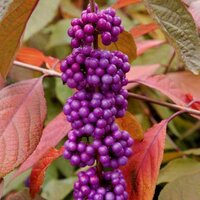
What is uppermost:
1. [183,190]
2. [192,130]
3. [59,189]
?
[183,190]

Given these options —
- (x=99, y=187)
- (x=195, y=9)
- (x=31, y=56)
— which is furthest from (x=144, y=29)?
(x=99, y=187)

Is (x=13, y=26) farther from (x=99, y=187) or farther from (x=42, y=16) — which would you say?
(x=42, y=16)

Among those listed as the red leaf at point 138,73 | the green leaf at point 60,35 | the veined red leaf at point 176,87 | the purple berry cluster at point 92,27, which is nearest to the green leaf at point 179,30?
the purple berry cluster at point 92,27

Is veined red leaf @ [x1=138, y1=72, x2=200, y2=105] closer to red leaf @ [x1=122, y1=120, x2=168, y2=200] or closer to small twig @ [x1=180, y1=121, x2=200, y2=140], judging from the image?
red leaf @ [x1=122, y1=120, x2=168, y2=200]

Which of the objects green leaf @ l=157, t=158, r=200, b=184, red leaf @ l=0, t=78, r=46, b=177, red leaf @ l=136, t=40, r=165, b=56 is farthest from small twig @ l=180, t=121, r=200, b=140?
red leaf @ l=0, t=78, r=46, b=177

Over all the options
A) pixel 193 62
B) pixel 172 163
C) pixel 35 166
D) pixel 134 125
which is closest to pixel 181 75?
pixel 172 163

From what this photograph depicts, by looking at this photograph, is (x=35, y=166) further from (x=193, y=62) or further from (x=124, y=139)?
(x=193, y=62)
